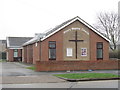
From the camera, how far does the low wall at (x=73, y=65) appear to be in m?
26.2

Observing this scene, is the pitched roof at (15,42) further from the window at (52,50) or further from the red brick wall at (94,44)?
the red brick wall at (94,44)

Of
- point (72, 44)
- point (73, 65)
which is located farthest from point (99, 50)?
point (73, 65)

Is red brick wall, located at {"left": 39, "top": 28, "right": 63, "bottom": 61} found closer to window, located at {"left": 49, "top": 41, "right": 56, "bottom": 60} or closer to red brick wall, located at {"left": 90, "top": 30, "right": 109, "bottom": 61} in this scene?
window, located at {"left": 49, "top": 41, "right": 56, "bottom": 60}

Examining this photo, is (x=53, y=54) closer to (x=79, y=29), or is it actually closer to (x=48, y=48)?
(x=48, y=48)

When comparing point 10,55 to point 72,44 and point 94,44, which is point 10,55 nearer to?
point 72,44

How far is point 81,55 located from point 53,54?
3.68 meters

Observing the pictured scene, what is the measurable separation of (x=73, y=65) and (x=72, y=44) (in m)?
7.15

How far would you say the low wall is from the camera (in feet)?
85.8

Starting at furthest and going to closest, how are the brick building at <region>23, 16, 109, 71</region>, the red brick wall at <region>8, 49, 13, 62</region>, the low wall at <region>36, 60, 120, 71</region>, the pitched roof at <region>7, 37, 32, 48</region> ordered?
the pitched roof at <region>7, 37, 32, 48</region>
the red brick wall at <region>8, 49, 13, 62</region>
the brick building at <region>23, 16, 109, 71</region>
the low wall at <region>36, 60, 120, 71</region>

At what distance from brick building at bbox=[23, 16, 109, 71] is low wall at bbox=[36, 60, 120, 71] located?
18.2ft

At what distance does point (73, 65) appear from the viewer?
27.1m

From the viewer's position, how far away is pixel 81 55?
3422 cm

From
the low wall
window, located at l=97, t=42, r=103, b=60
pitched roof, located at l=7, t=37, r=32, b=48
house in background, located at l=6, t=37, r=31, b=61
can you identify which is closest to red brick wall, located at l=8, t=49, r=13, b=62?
house in background, located at l=6, t=37, r=31, b=61

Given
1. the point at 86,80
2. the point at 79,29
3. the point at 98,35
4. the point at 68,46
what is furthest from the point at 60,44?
the point at 86,80
